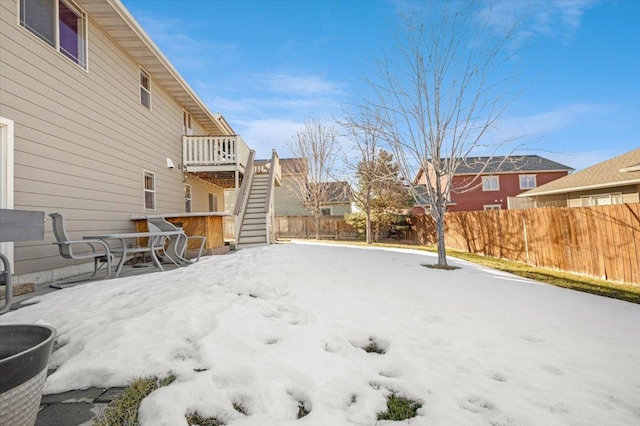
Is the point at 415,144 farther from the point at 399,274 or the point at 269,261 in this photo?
the point at 269,261

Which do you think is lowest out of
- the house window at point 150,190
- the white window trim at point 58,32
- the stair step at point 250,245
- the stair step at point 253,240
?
the stair step at point 250,245

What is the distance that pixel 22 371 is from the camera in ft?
3.53

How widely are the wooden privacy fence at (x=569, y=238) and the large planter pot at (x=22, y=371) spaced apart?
29.0 ft

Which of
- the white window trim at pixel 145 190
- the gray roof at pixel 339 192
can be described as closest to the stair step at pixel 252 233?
the white window trim at pixel 145 190

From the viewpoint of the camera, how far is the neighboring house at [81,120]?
4.64 m

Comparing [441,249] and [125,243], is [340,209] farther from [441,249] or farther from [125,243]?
[125,243]

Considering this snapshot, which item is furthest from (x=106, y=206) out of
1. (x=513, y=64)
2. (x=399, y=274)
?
(x=513, y=64)

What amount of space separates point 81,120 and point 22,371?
264 inches

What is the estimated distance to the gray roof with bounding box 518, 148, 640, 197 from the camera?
1181 cm

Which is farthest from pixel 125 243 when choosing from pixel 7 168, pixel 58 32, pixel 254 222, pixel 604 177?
pixel 604 177

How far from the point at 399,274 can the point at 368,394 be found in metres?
4.03

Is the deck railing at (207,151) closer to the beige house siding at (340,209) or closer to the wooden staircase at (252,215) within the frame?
the wooden staircase at (252,215)

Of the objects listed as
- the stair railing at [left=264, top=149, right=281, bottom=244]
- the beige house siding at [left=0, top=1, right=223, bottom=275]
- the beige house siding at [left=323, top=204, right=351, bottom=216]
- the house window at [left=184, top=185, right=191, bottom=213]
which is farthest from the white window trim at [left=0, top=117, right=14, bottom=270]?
the beige house siding at [left=323, top=204, right=351, bottom=216]

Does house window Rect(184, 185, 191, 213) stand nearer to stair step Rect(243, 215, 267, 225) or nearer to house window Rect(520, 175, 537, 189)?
stair step Rect(243, 215, 267, 225)
